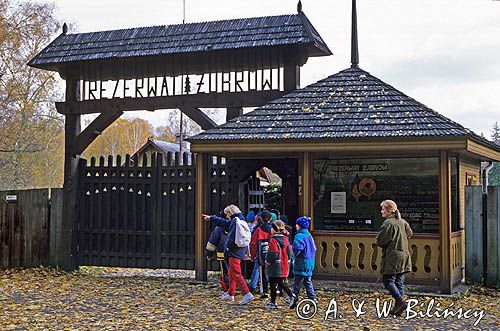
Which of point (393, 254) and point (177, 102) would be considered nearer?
point (393, 254)

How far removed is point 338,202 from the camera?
13.8m

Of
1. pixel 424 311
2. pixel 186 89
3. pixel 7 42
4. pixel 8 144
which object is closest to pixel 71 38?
pixel 186 89

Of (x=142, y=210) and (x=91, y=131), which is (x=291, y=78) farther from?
(x=91, y=131)

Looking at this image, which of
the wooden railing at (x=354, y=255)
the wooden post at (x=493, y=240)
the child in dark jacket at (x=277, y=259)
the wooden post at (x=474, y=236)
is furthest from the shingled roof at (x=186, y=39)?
the child in dark jacket at (x=277, y=259)

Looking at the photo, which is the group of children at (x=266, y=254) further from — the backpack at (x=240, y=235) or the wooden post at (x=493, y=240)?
the wooden post at (x=493, y=240)

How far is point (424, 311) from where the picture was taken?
10023 mm

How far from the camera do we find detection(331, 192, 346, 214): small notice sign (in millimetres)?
13771

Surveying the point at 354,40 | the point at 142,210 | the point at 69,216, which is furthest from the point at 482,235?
the point at 69,216

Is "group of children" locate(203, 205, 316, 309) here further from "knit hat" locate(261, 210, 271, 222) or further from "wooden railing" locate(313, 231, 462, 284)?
"wooden railing" locate(313, 231, 462, 284)

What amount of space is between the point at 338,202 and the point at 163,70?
4.89 metres

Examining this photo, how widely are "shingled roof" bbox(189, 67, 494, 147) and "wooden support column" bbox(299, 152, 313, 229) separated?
0.74 m

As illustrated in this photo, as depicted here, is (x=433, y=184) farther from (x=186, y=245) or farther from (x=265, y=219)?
(x=186, y=245)

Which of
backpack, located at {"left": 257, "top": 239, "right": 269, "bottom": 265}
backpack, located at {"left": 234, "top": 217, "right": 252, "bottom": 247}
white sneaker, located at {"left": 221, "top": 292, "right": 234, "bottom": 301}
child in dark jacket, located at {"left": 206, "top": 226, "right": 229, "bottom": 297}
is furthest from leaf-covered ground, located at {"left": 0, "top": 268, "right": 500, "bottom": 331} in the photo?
backpack, located at {"left": 234, "top": 217, "right": 252, "bottom": 247}

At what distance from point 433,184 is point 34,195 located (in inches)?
361
